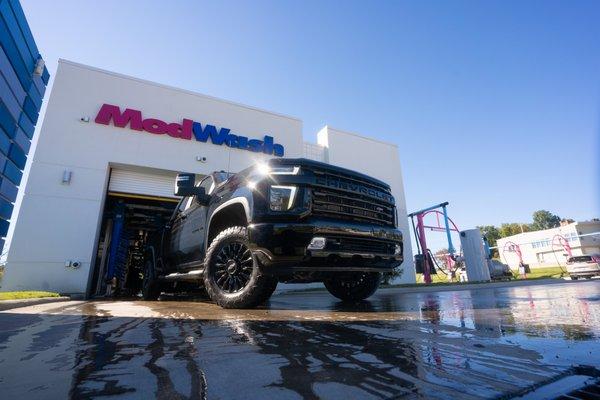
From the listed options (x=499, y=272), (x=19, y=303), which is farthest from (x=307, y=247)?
(x=499, y=272)

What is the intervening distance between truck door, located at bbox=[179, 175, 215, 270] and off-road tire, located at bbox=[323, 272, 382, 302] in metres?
1.99

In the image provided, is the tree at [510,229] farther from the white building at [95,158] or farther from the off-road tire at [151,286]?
the off-road tire at [151,286]

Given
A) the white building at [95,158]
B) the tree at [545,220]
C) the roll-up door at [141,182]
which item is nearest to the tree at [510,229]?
the tree at [545,220]

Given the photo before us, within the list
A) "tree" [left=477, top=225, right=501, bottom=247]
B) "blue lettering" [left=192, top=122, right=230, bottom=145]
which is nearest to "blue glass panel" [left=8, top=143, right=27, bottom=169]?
"blue lettering" [left=192, top=122, right=230, bottom=145]

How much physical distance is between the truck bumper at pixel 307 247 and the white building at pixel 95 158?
28.6ft

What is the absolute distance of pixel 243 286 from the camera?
3.53 metres

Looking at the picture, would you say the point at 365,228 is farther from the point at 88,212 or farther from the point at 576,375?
the point at 88,212

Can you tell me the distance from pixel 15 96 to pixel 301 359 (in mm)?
15388

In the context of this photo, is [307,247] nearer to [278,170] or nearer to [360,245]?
[360,245]

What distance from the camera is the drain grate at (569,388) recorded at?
930 mm

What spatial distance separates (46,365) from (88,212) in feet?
32.6

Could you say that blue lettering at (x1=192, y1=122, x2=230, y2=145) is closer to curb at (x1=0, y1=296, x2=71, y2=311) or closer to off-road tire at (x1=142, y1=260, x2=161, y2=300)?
off-road tire at (x1=142, y1=260, x2=161, y2=300)

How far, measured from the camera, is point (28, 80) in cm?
1217

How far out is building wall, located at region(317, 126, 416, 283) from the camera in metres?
15.5
